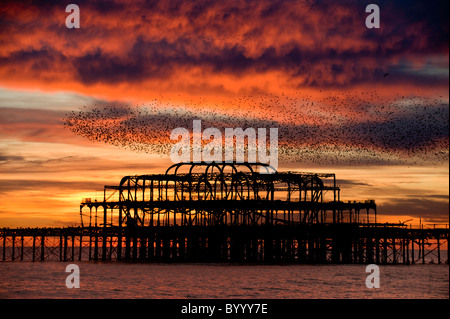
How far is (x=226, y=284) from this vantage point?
5672 centimetres

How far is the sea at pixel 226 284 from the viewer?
50.1 m

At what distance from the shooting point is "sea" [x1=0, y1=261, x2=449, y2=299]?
50.1m

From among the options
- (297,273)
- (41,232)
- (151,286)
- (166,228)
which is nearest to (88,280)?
(151,286)

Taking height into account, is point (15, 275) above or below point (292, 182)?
below
